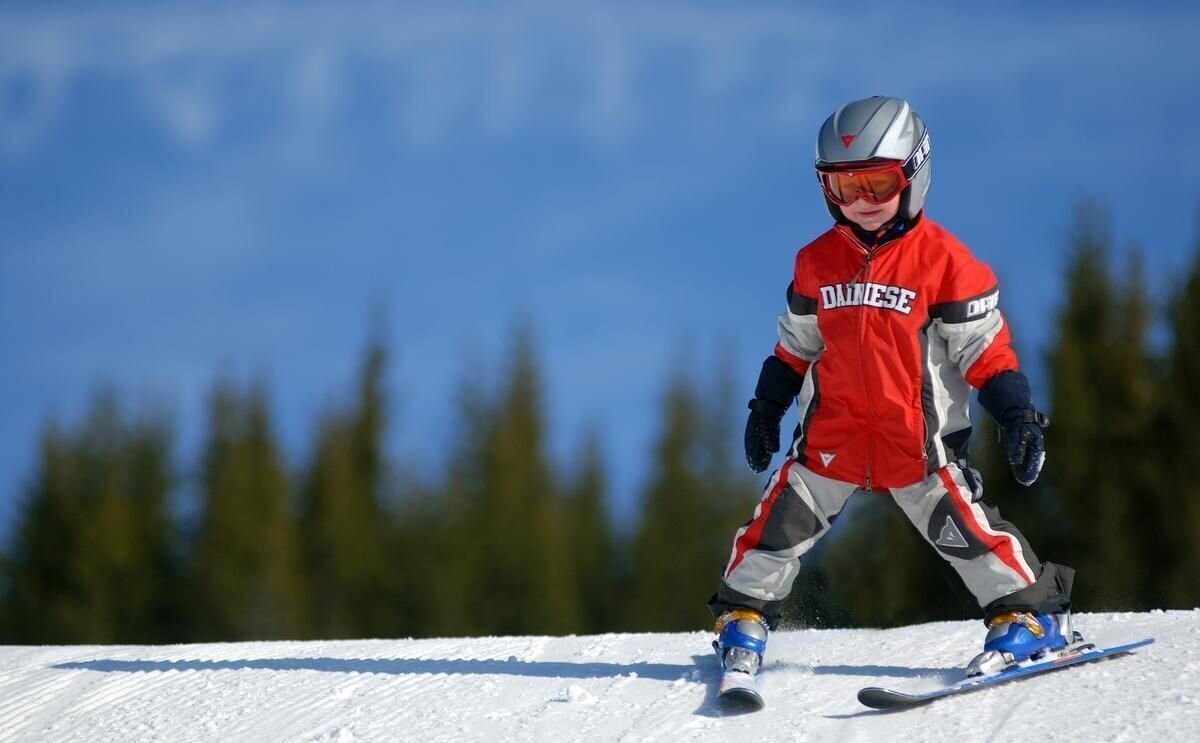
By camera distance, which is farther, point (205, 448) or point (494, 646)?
point (205, 448)

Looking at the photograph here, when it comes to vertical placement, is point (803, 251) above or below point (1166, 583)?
above

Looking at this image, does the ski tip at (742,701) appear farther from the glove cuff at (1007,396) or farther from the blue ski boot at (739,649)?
the glove cuff at (1007,396)

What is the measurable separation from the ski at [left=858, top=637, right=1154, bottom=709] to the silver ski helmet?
5.28 feet

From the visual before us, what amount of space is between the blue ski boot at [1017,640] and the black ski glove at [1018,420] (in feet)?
1.64

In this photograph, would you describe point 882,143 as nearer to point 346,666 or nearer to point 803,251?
point 803,251

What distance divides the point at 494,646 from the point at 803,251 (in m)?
2.47

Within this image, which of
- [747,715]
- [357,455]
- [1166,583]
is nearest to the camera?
[747,715]

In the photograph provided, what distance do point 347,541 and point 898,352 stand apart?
2560cm

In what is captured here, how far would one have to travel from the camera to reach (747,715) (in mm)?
4473

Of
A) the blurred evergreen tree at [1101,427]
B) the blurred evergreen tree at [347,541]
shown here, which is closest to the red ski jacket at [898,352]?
the blurred evergreen tree at [1101,427]

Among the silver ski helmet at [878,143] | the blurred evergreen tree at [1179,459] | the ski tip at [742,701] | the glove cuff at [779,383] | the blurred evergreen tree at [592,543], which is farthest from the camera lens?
the blurred evergreen tree at [592,543]

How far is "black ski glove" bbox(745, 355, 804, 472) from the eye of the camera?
16.4 feet

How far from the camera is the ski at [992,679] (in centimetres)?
431


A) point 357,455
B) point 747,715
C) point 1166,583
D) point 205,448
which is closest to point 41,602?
point 205,448
